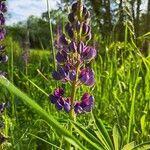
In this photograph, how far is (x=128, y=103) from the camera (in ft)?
9.75

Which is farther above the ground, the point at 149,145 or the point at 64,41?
the point at 64,41

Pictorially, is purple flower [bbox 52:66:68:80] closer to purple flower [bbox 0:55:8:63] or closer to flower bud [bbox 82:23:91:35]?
flower bud [bbox 82:23:91:35]

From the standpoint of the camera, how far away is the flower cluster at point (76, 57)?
1.74m

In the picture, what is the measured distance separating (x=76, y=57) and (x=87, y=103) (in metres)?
0.21

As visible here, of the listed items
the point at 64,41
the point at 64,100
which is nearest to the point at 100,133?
the point at 64,100

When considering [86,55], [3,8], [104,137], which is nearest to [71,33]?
[86,55]

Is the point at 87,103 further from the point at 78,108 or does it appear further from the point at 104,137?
the point at 104,137

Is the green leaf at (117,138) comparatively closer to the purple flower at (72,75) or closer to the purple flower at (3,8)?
the purple flower at (72,75)

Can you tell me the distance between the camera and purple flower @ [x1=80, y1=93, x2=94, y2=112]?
6.07 feet

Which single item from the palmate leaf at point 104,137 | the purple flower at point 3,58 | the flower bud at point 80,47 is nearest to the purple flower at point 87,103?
the palmate leaf at point 104,137

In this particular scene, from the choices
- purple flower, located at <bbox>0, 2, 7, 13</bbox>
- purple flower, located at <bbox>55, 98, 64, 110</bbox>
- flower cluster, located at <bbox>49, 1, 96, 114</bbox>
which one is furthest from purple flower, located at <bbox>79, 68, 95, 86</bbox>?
purple flower, located at <bbox>0, 2, 7, 13</bbox>

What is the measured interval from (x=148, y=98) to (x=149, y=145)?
4.50 ft

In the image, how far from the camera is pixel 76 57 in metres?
1.78

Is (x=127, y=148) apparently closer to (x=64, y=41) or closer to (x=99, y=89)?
(x=64, y=41)
